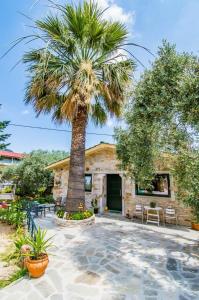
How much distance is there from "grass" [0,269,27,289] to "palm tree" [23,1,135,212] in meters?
4.29

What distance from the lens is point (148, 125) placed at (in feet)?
18.2

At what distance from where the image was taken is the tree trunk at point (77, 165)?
8828mm

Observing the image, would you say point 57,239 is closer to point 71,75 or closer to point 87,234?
point 87,234

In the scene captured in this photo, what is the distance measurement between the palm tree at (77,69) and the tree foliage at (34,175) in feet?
31.1

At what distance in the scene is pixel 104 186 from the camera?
12.4 meters

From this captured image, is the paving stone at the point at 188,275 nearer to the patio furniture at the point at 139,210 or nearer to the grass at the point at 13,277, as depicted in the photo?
the grass at the point at 13,277

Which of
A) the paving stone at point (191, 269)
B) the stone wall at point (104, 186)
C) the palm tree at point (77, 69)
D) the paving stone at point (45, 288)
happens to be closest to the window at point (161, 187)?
the stone wall at point (104, 186)

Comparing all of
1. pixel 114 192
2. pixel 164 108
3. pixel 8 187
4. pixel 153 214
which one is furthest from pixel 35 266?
pixel 8 187

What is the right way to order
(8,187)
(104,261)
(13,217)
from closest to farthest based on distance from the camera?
(104,261)
(13,217)
(8,187)

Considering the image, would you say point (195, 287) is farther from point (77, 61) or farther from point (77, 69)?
point (77, 61)

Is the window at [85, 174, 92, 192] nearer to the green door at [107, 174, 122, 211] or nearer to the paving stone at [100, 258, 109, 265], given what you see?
the green door at [107, 174, 122, 211]

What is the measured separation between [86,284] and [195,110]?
4.62m

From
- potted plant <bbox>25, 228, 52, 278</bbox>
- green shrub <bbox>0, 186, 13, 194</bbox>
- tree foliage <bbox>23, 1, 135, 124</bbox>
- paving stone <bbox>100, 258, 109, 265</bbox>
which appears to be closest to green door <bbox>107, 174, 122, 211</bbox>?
tree foliage <bbox>23, 1, 135, 124</bbox>

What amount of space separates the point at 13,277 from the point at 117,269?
2.44m
